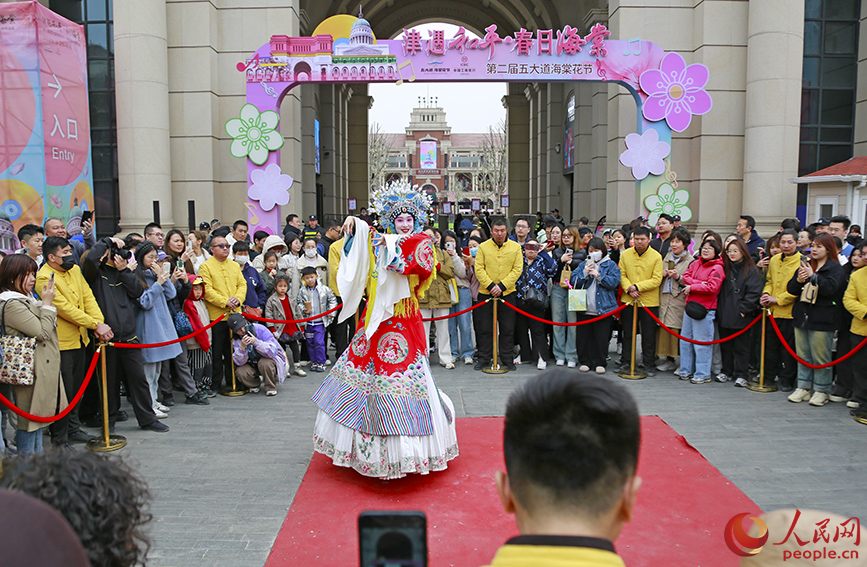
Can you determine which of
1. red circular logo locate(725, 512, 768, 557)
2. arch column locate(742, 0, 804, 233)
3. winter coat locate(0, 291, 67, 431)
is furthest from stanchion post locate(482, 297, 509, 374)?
arch column locate(742, 0, 804, 233)

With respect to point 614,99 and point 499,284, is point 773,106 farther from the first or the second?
point 499,284

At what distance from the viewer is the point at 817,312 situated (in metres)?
6.88

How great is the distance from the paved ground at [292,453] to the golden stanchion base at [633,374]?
5.6 inches

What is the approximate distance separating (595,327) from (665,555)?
4.60 metres

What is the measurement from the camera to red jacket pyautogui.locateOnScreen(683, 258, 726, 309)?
305 inches

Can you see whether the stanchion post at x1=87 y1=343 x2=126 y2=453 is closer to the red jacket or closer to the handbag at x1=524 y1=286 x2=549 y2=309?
the handbag at x1=524 y1=286 x2=549 y2=309

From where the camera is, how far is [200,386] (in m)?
7.37

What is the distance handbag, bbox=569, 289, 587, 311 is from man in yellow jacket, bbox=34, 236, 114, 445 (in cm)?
517

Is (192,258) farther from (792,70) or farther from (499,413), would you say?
(792,70)

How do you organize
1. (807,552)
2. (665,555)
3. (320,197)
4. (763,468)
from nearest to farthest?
(807,552), (665,555), (763,468), (320,197)

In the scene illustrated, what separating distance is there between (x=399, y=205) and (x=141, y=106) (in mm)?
8992

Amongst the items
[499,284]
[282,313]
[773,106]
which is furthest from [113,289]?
[773,106]

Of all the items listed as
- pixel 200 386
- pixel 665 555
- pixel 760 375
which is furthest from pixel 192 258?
pixel 760 375

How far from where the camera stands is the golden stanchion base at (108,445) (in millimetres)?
5695
